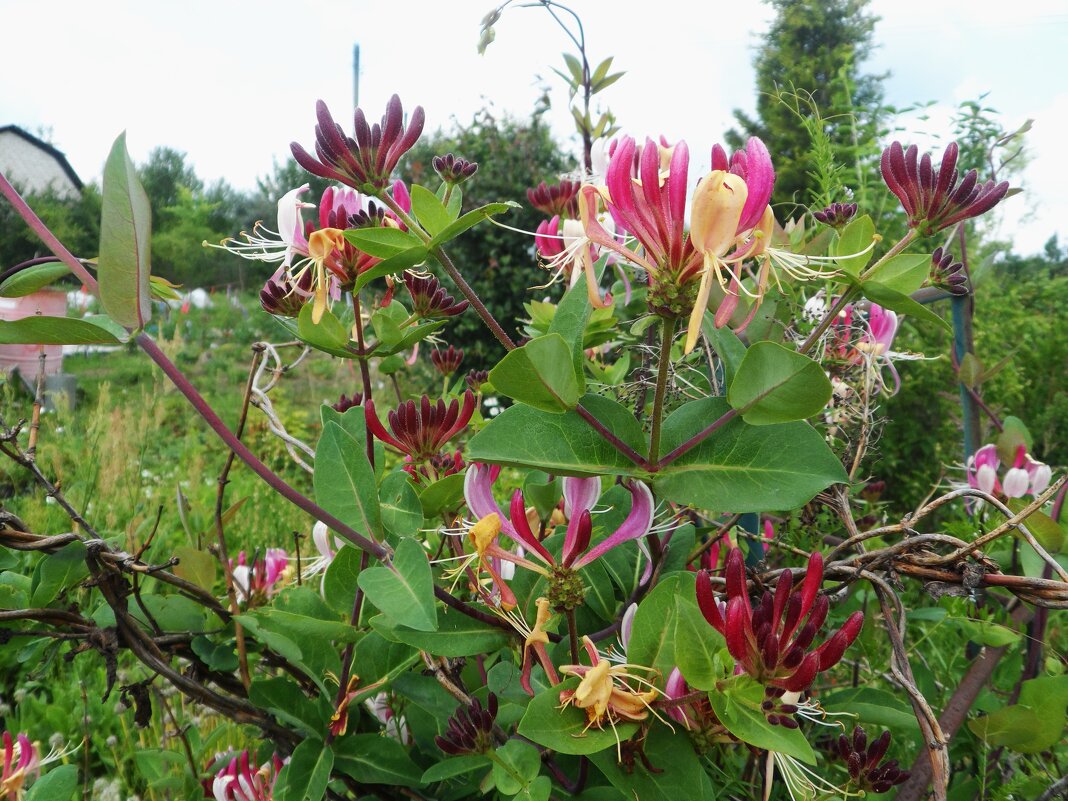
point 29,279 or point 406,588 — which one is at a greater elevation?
point 29,279

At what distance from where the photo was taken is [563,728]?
345mm

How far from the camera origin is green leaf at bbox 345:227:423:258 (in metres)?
0.38

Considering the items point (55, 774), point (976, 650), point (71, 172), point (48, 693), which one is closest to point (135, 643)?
point (55, 774)

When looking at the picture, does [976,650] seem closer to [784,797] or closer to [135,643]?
[784,797]

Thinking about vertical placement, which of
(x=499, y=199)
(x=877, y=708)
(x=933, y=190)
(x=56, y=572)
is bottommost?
(x=877, y=708)

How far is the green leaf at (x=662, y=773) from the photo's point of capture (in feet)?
1.18

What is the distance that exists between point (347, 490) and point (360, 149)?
198mm

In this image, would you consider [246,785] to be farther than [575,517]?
Yes

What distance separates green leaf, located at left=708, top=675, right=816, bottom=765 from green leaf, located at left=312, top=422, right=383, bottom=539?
0.20 m

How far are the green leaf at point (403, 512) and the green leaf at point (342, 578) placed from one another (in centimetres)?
5

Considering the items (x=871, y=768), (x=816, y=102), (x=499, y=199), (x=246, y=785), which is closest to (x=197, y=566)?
(x=246, y=785)

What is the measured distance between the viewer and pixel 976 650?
0.72m

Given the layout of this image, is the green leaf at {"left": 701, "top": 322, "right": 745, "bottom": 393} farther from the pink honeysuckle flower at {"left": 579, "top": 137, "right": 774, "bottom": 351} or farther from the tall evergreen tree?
the tall evergreen tree

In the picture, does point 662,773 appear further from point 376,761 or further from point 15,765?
point 15,765
